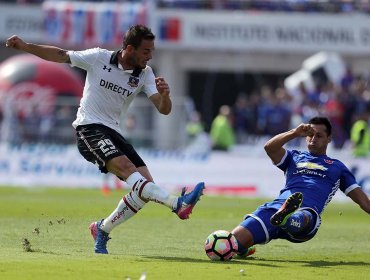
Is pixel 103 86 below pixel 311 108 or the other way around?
below

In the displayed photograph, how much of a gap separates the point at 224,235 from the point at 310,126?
1.57m

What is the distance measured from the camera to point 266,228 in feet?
38.8

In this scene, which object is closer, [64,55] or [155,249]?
[64,55]

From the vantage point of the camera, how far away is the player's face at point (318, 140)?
483 inches

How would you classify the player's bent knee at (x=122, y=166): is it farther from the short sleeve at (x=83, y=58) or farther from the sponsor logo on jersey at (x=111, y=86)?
the short sleeve at (x=83, y=58)

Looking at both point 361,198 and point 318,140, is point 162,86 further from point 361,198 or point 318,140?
point 361,198

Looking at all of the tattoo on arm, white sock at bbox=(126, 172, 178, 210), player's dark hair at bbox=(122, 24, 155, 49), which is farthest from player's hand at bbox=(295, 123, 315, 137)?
the tattoo on arm

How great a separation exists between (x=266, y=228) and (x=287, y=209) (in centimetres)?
64

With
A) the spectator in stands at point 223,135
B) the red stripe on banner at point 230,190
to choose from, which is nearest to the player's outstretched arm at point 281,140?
the red stripe on banner at point 230,190

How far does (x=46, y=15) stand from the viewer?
136 ft

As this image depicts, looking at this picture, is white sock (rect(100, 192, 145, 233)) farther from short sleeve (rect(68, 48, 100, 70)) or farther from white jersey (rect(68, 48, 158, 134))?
short sleeve (rect(68, 48, 100, 70))

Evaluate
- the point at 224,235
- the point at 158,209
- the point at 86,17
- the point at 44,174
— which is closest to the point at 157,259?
the point at 224,235

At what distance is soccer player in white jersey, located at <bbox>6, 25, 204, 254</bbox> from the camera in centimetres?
1186

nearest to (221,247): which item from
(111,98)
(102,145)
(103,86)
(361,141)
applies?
(102,145)
